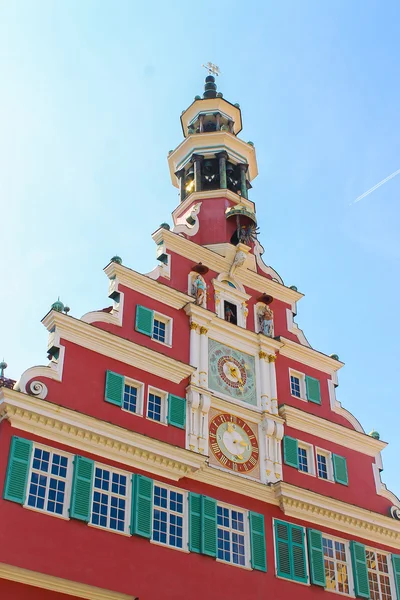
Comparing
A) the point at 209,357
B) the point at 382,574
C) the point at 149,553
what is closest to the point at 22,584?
the point at 149,553

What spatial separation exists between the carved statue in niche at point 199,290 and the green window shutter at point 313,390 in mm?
5308

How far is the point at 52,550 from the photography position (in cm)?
2273

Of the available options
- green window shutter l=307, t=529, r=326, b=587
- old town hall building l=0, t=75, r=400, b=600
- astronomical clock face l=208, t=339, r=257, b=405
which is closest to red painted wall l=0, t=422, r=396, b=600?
old town hall building l=0, t=75, r=400, b=600

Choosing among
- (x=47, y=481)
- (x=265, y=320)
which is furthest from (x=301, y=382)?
(x=47, y=481)

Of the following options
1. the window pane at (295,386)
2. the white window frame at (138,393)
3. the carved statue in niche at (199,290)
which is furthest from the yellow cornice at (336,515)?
the carved statue in niche at (199,290)

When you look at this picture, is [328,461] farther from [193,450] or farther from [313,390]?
[193,450]

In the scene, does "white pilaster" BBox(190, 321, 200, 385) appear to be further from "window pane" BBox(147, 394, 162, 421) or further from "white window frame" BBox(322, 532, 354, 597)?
"white window frame" BBox(322, 532, 354, 597)

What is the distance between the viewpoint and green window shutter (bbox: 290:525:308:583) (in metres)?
28.0

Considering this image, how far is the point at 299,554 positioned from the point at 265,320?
9.06 m

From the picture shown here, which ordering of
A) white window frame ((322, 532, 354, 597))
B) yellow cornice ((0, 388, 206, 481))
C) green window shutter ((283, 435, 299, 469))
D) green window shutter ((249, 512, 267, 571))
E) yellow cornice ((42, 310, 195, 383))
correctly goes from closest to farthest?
yellow cornice ((0, 388, 206, 481)) → yellow cornice ((42, 310, 195, 383)) → green window shutter ((249, 512, 267, 571)) → white window frame ((322, 532, 354, 597)) → green window shutter ((283, 435, 299, 469))

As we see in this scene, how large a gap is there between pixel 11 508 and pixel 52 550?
5.04 feet

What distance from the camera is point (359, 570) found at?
29703mm

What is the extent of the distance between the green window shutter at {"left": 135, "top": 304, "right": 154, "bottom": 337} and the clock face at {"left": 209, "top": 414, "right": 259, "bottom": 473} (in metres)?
3.75

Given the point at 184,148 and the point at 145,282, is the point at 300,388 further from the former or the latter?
the point at 184,148
